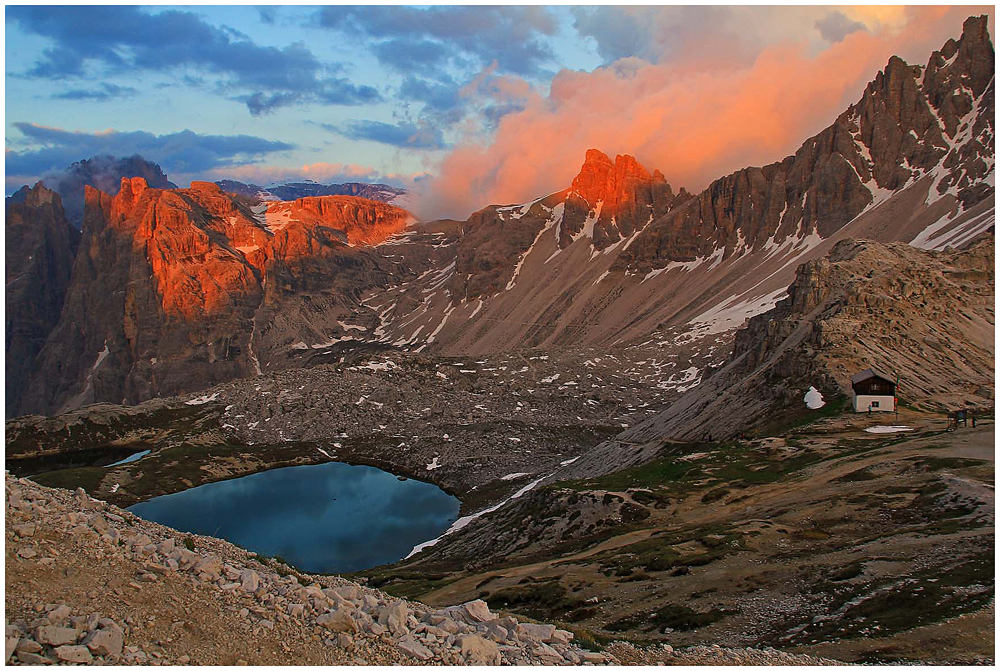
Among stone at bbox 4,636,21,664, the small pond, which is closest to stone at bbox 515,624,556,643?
stone at bbox 4,636,21,664

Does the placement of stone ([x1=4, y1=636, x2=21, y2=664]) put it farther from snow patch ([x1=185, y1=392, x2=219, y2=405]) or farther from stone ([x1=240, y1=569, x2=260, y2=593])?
snow patch ([x1=185, y1=392, x2=219, y2=405])

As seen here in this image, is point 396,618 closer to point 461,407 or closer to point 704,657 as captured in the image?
Result: point 704,657

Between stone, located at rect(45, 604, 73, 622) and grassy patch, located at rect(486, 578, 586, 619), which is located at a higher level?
stone, located at rect(45, 604, 73, 622)

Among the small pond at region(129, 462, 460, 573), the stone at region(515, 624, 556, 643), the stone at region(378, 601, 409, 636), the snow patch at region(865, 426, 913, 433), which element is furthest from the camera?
the small pond at region(129, 462, 460, 573)

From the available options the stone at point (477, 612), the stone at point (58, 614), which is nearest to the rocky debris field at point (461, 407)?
the stone at point (477, 612)

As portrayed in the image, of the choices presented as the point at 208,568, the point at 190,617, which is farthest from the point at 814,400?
the point at 190,617

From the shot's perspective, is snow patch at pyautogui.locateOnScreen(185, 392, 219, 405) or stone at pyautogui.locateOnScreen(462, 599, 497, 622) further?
snow patch at pyautogui.locateOnScreen(185, 392, 219, 405)
